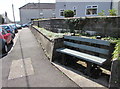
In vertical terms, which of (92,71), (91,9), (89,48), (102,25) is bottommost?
(92,71)

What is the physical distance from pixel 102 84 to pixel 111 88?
314mm

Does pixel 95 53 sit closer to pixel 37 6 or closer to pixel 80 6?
pixel 80 6

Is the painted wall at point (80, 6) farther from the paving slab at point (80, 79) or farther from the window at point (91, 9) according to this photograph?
the paving slab at point (80, 79)

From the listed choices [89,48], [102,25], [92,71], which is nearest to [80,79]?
[92,71]

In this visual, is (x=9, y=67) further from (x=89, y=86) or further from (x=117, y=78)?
(x=117, y=78)

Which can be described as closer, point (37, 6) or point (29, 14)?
point (29, 14)

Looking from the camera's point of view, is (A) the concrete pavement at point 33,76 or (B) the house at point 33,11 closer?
(A) the concrete pavement at point 33,76

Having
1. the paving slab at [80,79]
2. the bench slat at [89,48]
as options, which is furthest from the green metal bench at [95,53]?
the paving slab at [80,79]

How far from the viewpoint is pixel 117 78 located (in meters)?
2.74

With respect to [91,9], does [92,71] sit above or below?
below

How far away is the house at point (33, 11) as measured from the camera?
3988 centimetres

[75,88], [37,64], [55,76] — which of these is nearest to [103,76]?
[75,88]

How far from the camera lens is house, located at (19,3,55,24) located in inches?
1570

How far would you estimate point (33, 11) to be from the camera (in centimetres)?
4044
